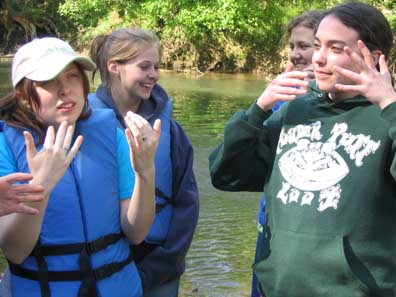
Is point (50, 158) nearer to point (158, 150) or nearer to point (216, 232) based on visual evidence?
point (158, 150)

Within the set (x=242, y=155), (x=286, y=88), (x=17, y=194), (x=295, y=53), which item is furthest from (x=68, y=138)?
(x=295, y=53)

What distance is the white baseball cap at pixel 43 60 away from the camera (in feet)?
8.05

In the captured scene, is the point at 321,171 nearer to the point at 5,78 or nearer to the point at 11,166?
the point at 11,166

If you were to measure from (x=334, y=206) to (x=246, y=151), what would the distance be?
0.44 meters

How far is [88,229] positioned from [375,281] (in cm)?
103

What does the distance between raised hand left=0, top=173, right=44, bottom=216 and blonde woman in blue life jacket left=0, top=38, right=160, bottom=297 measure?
8 centimetres

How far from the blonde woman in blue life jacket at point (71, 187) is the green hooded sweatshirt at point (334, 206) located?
1.70ft

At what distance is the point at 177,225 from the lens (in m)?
3.14

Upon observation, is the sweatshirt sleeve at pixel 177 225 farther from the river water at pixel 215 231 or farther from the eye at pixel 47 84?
the river water at pixel 215 231

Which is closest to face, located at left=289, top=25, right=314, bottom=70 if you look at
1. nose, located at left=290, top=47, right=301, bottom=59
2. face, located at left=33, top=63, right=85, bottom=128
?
nose, located at left=290, top=47, right=301, bottom=59

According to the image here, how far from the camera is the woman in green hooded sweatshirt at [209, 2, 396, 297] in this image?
2184 mm

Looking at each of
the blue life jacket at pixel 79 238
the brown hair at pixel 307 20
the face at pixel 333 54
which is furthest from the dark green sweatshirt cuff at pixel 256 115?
the brown hair at pixel 307 20

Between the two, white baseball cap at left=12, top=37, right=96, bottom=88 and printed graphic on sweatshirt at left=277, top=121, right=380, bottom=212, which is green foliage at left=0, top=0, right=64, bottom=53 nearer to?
white baseball cap at left=12, top=37, right=96, bottom=88

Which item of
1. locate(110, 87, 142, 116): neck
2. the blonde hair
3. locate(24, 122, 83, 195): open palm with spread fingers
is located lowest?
locate(110, 87, 142, 116): neck
